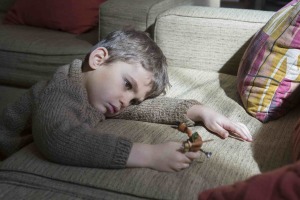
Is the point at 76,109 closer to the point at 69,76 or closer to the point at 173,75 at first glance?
the point at 69,76

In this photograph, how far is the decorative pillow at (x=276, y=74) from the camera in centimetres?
129

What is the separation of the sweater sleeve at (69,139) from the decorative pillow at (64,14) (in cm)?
125

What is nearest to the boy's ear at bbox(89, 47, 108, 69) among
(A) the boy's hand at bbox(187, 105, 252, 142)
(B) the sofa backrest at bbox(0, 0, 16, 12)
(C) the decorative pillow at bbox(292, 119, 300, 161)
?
(A) the boy's hand at bbox(187, 105, 252, 142)

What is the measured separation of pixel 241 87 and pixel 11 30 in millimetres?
1355

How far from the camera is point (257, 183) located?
633mm

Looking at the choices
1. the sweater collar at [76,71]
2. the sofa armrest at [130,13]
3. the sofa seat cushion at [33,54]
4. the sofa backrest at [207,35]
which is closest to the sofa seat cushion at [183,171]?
the sweater collar at [76,71]

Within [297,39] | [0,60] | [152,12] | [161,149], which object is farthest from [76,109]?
[0,60]

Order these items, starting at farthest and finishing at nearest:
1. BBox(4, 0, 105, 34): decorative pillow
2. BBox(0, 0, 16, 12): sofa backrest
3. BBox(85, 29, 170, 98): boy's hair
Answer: BBox(0, 0, 16, 12): sofa backrest
BBox(4, 0, 105, 34): decorative pillow
BBox(85, 29, 170, 98): boy's hair

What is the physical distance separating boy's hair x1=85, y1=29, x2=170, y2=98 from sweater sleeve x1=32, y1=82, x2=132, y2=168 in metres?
0.23

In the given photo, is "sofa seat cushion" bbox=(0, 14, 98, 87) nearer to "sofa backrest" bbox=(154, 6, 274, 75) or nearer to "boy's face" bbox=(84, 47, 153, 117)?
"sofa backrest" bbox=(154, 6, 274, 75)

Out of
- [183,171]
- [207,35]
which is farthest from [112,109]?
[207,35]

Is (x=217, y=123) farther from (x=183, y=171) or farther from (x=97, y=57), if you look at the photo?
(x=97, y=57)

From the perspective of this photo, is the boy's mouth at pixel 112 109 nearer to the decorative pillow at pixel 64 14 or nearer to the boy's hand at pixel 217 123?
the boy's hand at pixel 217 123

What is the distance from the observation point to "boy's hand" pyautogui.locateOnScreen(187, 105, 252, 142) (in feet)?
3.86
